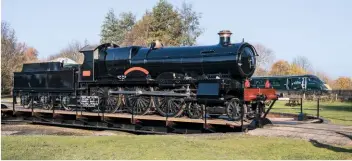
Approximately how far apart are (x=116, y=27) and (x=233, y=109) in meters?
59.1

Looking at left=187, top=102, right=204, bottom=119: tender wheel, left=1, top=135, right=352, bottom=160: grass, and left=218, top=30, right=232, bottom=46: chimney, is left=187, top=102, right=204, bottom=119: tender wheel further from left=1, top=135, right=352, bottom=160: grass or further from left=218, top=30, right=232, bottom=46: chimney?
left=1, top=135, right=352, bottom=160: grass

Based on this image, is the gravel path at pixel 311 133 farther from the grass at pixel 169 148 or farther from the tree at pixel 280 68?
the tree at pixel 280 68

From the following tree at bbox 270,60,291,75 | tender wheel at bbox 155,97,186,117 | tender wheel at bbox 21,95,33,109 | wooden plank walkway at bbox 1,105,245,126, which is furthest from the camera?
tree at bbox 270,60,291,75

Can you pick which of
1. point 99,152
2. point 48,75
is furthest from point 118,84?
point 99,152

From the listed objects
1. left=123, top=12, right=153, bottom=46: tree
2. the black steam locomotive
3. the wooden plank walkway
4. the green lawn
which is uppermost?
left=123, top=12, right=153, bottom=46: tree

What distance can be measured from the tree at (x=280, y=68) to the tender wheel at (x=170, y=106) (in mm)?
77013

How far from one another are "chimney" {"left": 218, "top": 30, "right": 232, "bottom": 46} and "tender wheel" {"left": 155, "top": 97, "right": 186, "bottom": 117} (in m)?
2.84

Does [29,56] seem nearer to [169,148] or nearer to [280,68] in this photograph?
[280,68]

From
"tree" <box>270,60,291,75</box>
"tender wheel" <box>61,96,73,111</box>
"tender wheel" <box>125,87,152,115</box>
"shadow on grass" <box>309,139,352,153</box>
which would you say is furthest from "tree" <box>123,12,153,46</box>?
"tree" <box>270,60,291,75</box>

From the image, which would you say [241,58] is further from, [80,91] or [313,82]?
[313,82]

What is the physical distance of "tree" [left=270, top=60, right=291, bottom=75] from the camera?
9156cm

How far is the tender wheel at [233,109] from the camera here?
1516 cm

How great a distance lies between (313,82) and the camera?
2151 inches

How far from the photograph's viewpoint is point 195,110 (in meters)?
16.1
